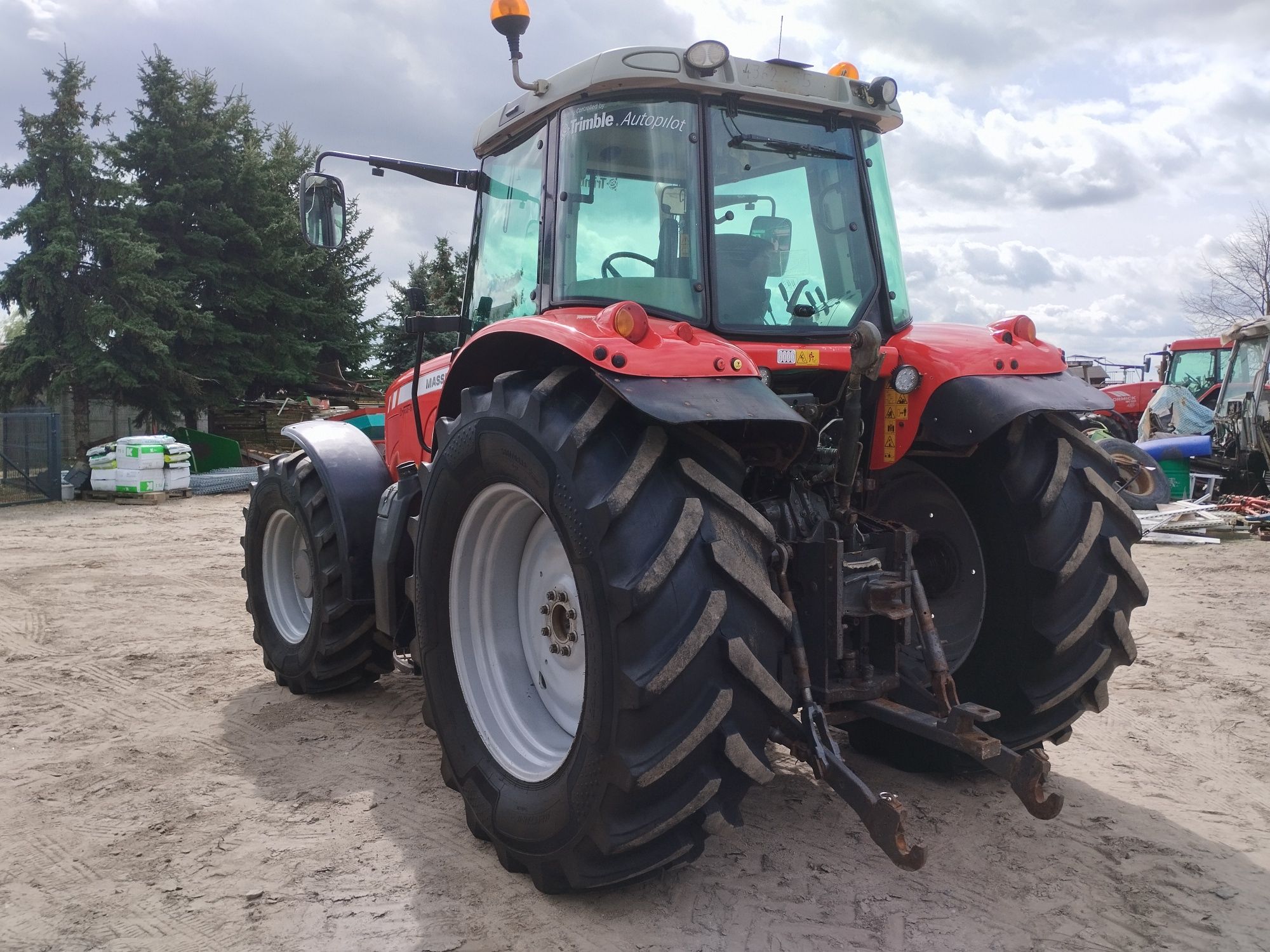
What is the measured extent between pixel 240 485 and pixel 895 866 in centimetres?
1557

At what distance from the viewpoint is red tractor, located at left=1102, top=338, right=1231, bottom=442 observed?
16.3 m

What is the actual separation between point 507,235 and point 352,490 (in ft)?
4.70

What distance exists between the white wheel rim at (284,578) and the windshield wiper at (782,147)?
301cm

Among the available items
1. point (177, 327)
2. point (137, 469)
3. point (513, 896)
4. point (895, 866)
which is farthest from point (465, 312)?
point (177, 327)

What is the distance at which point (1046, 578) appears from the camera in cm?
322

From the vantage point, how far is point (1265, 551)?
1005 cm

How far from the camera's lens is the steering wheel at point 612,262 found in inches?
128

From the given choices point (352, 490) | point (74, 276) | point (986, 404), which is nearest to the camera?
point (986, 404)

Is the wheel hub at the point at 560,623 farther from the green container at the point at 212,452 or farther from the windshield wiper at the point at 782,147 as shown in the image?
the green container at the point at 212,452

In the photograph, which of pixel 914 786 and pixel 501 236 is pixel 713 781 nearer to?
pixel 914 786

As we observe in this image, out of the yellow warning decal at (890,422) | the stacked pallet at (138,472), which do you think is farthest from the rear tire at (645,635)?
the stacked pallet at (138,472)

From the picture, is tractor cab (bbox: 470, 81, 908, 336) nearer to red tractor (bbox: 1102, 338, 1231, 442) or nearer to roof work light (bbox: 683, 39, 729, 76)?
roof work light (bbox: 683, 39, 729, 76)

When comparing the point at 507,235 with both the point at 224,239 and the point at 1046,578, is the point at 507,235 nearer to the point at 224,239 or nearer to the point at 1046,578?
the point at 1046,578

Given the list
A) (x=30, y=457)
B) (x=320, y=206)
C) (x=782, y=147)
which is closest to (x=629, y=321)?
(x=782, y=147)
